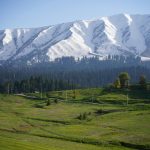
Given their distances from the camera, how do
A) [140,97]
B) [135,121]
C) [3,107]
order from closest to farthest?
[135,121]
[3,107]
[140,97]

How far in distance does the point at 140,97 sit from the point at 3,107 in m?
67.0

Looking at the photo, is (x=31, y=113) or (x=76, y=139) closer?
(x=76, y=139)

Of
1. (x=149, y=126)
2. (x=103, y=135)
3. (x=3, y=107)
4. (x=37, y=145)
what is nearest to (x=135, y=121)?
(x=149, y=126)

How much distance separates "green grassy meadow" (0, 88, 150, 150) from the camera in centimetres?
8789

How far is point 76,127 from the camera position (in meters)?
117

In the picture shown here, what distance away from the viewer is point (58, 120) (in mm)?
130500

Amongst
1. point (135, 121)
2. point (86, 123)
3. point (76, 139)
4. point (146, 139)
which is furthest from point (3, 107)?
point (146, 139)

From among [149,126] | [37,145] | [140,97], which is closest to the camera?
[37,145]

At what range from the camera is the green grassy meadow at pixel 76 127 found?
288ft

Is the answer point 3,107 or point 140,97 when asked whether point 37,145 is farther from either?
point 140,97

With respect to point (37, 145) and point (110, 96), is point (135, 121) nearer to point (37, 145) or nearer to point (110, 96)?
point (37, 145)

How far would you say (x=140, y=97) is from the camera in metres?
194

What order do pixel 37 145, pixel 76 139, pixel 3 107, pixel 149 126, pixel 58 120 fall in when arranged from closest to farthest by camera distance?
pixel 37 145 < pixel 76 139 < pixel 149 126 < pixel 58 120 < pixel 3 107

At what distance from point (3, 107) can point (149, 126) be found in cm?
8075
